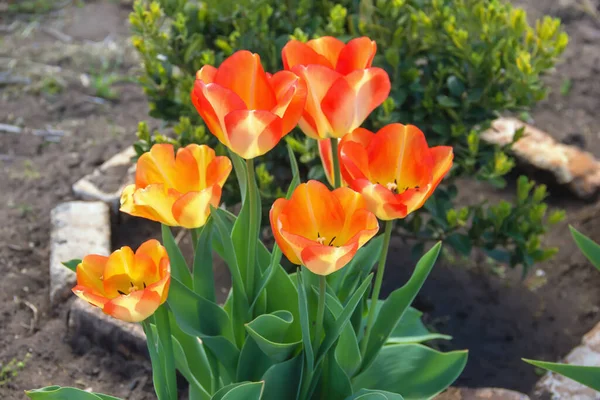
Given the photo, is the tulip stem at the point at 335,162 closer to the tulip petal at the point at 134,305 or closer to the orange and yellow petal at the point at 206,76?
the orange and yellow petal at the point at 206,76

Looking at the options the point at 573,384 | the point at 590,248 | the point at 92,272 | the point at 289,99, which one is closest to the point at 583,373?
the point at 590,248

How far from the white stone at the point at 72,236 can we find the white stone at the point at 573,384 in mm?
1484

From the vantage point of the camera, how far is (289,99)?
1.28 meters

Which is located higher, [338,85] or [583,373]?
[338,85]

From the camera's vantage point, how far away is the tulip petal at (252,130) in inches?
48.9

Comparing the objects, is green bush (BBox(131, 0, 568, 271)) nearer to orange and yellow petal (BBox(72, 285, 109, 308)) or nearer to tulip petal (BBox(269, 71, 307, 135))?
tulip petal (BBox(269, 71, 307, 135))

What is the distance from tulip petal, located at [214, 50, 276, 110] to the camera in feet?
4.44

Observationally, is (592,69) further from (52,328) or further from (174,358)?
(174,358)

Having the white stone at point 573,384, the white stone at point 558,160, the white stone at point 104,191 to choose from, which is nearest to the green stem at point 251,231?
the white stone at point 573,384

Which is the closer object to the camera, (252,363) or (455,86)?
(252,363)

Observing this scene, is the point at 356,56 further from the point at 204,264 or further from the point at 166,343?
the point at 166,343

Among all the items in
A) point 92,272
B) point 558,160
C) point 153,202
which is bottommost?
point 558,160

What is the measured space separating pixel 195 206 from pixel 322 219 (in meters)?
0.23

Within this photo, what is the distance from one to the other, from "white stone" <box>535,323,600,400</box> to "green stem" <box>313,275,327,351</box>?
938 millimetres
